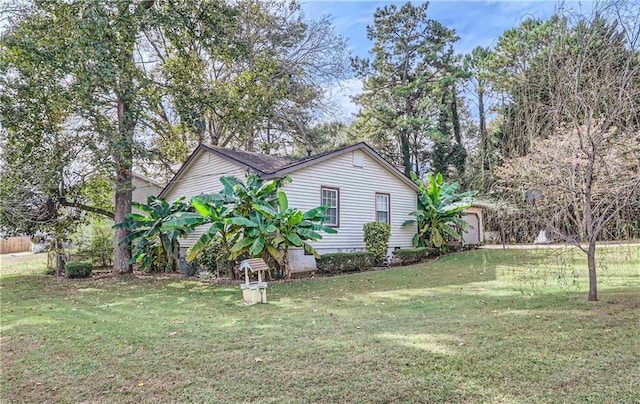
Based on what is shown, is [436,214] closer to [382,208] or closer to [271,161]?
[382,208]

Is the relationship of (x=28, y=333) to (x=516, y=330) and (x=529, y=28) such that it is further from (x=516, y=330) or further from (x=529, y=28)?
(x=529, y=28)

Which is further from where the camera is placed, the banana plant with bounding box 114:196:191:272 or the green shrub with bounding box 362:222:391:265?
the green shrub with bounding box 362:222:391:265

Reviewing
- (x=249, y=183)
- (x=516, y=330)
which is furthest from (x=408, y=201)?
(x=516, y=330)

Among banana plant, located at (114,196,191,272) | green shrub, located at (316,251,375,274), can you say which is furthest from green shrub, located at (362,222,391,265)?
banana plant, located at (114,196,191,272)

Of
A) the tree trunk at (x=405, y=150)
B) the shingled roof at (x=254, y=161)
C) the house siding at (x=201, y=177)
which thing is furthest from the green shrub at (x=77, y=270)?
the tree trunk at (x=405, y=150)

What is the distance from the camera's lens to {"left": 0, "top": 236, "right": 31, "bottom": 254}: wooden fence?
2640cm

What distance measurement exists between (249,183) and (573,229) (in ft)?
28.1

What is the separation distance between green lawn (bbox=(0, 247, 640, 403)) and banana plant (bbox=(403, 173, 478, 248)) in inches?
303

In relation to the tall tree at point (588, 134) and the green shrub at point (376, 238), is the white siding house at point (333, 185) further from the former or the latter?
the tall tree at point (588, 134)

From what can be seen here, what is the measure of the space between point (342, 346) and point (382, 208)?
1187cm

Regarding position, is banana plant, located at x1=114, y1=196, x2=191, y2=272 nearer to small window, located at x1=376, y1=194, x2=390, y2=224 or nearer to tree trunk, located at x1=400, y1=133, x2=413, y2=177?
small window, located at x1=376, y1=194, x2=390, y2=224

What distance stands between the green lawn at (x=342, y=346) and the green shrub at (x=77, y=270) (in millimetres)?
4993

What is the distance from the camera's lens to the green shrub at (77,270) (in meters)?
14.2

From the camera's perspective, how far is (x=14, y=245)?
2725 centimetres
